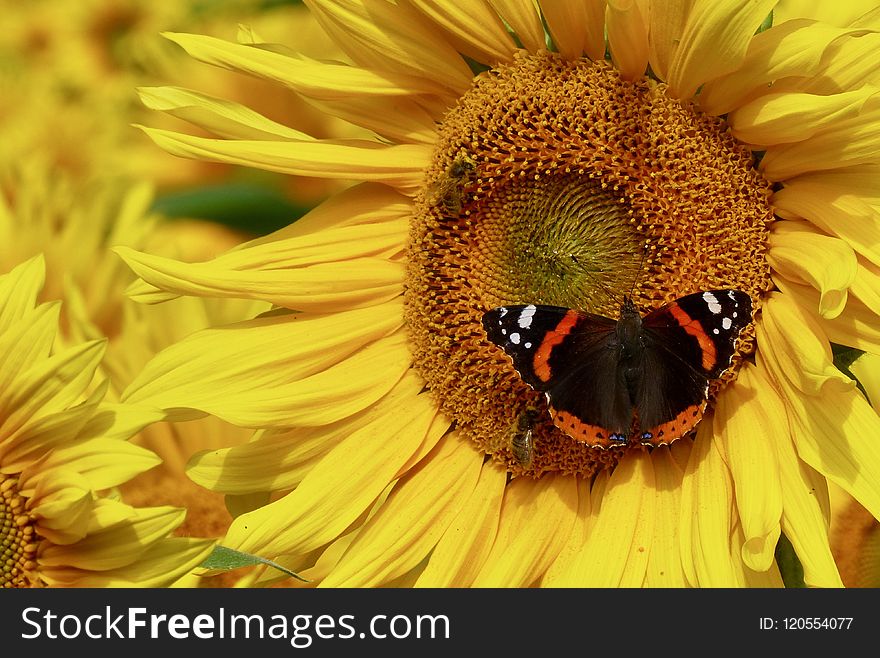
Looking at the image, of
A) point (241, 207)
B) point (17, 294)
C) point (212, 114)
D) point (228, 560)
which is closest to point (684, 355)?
point (228, 560)

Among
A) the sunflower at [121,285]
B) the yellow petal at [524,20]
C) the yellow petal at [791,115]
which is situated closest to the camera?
the yellow petal at [791,115]

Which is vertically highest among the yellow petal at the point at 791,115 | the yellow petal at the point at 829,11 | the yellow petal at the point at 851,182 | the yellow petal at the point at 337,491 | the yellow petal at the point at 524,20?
the yellow petal at the point at 524,20

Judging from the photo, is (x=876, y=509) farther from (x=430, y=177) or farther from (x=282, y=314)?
(x=282, y=314)

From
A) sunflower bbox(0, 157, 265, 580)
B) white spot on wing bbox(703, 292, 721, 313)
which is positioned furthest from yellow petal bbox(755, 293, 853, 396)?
sunflower bbox(0, 157, 265, 580)

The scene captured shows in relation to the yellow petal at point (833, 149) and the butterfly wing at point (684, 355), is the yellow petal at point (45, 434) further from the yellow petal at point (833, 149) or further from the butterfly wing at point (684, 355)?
the yellow petal at point (833, 149)

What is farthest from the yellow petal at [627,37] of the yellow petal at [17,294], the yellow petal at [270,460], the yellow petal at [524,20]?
the yellow petal at [17,294]

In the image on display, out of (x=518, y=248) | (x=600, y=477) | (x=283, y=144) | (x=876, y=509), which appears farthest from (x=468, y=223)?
(x=876, y=509)
